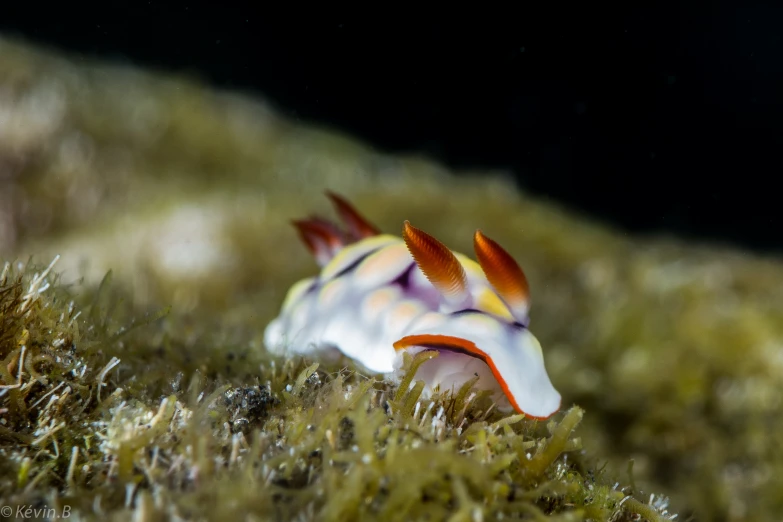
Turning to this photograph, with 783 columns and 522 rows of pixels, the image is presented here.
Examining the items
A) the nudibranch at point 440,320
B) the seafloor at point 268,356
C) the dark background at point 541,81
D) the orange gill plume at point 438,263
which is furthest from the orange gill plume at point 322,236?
the dark background at point 541,81

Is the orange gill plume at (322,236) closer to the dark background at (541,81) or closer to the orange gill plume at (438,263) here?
the orange gill plume at (438,263)

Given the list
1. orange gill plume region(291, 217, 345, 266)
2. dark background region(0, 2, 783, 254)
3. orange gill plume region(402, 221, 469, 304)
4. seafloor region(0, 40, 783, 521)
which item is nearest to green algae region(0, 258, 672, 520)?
seafloor region(0, 40, 783, 521)

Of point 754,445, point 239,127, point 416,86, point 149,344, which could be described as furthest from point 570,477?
point 416,86

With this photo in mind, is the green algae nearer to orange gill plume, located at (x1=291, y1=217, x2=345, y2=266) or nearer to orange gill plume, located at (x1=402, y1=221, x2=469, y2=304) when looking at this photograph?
orange gill plume, located at (x1=402, y1=221, x2=469, y2=304)

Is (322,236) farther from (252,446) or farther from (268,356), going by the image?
(252,446)

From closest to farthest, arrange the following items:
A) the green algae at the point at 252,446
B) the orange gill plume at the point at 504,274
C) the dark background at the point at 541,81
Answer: the green algae at the point at 252,446
the orange gill plume at the point at 504,274
the dark background at the point at 541,81

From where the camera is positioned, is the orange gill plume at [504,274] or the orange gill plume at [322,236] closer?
the orange gill plume at [504,274]
